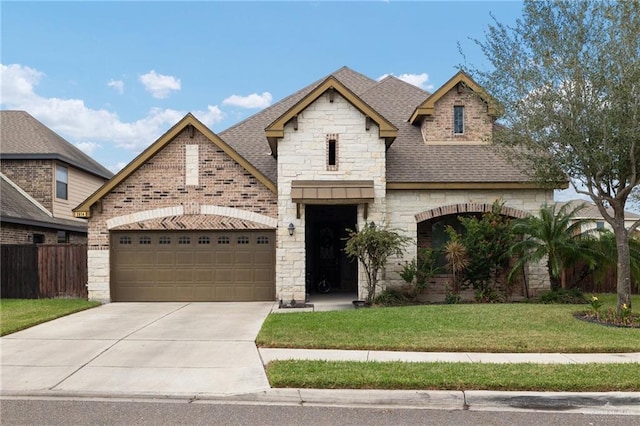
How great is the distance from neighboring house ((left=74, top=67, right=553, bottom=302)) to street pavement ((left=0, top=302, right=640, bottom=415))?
3642 mm

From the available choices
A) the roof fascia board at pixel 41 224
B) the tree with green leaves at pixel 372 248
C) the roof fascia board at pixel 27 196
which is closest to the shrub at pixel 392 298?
the tree with green leaves at pixel 372 248

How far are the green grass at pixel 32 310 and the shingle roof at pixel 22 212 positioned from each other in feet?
12.1

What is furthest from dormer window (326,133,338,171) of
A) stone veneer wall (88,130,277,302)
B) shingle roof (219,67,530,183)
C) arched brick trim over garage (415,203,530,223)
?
arched brick trim over garage (415,203,530,223)

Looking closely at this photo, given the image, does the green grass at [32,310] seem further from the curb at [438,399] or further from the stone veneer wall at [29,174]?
the stone veneer wall at [29,174]

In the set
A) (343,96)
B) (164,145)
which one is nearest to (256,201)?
(164,145)

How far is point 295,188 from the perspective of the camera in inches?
610

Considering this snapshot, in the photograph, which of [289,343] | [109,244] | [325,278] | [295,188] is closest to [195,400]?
[289,343]

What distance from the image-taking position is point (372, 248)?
1480 cm

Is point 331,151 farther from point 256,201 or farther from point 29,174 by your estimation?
point 29,174

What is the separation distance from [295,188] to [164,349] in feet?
23.1

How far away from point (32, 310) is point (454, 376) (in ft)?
38.4

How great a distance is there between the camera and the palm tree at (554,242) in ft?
48.4

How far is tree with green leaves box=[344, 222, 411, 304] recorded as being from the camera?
1459 centimetres

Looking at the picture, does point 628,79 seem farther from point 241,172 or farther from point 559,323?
point 241,172
